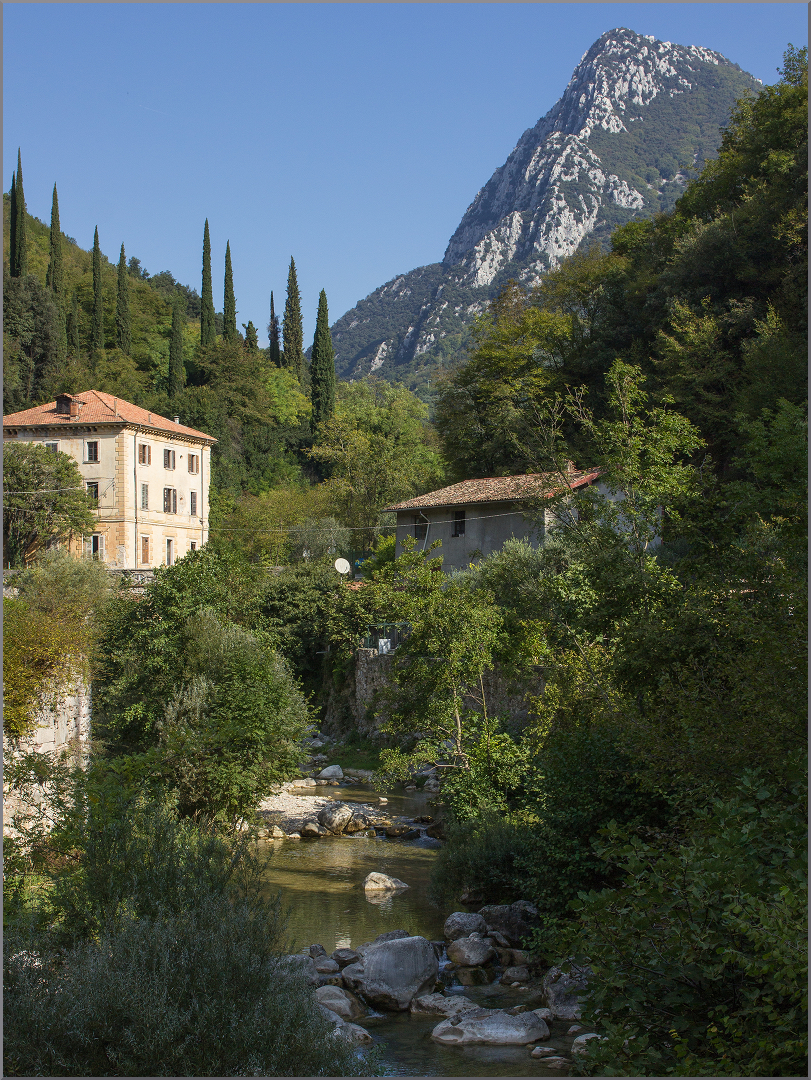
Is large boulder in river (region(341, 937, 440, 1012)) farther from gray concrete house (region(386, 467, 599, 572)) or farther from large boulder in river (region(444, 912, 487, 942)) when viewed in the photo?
gray concrete house (region(386, 467, 599, 572))

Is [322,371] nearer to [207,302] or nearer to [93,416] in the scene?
[207,302]

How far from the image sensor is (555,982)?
31.1 ft

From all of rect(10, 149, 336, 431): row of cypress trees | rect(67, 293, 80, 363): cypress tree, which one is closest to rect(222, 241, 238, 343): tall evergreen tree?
rect(10, 149, 336, 431): row of cypress trees

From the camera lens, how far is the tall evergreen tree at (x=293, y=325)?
70.3 m

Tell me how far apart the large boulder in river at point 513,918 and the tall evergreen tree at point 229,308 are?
183 ft

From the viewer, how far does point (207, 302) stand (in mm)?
61719

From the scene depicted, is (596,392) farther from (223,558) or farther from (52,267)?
(52,267)

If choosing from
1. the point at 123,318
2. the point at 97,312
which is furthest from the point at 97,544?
the point at 123,318

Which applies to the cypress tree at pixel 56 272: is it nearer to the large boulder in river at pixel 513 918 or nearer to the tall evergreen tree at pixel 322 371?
the tall evergreen tree at pixel 322 371

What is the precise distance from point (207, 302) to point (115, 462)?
973 inches

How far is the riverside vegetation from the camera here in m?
5.17

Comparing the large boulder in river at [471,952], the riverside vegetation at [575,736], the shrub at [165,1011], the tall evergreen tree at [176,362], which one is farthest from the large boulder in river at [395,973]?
the tall evergreen tree at [176,362]

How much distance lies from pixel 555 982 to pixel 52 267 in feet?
197

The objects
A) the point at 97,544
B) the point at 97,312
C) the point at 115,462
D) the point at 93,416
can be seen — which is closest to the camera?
the point at 115,462
